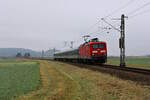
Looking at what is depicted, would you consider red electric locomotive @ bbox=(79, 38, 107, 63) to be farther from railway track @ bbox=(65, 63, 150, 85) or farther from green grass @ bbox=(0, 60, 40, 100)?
green grass @ bbox=(0, 60, 40, 100)

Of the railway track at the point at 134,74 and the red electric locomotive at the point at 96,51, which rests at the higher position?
the red electric locomotive at the point at 96,51

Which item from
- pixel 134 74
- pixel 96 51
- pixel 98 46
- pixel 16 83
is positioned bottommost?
pixel 16 83

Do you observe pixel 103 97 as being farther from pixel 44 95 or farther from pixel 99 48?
pixel 99 48

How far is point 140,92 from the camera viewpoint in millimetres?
12375

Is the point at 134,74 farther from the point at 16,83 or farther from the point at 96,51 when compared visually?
the point at 96,51

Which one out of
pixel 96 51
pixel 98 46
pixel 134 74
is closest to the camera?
Result: pixel 134 74

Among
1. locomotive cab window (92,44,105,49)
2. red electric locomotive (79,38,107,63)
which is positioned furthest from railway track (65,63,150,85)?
locomotive cab window (92,44,105,49)

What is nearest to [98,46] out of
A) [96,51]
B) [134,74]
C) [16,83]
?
[96,51]

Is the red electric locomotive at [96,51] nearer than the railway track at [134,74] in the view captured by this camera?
No

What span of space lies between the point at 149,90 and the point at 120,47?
25020 millimetres

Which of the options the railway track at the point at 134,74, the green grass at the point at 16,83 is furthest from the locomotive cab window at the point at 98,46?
the green grass at the point at 16,83

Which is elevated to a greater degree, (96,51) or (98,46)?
(98,46)

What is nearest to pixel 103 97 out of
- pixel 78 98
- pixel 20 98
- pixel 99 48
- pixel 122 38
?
pixel 78 98

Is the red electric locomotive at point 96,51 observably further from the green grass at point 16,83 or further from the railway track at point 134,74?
the green grass at point 16,83
